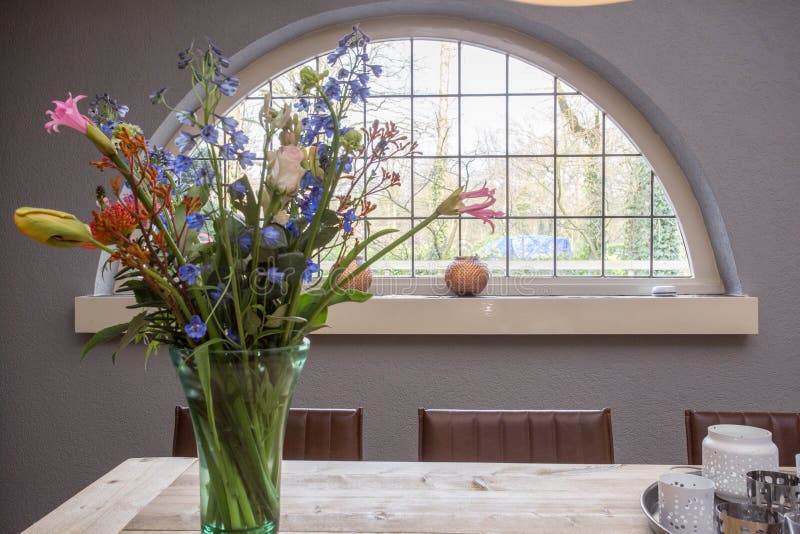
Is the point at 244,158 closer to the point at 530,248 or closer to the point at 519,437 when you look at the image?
the point at 519,437

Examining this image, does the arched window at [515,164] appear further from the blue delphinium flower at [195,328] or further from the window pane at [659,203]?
the blue delphinium flower at [195,328]

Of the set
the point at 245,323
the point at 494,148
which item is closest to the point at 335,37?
the point at 494,148

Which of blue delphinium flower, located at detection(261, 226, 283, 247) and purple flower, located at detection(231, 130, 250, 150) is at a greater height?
purple flower, located at detection(231, 130, 250, 150)

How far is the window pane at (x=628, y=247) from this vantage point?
8.65 ft

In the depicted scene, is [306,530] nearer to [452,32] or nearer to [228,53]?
[228,53]

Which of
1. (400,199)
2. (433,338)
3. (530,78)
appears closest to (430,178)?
(400,199)

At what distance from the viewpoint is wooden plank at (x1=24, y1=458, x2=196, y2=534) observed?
42.0 inches

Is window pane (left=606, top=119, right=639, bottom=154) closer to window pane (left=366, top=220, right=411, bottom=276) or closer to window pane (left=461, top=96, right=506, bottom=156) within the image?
window pane (left=461, top=96, right=506, bottom=156)

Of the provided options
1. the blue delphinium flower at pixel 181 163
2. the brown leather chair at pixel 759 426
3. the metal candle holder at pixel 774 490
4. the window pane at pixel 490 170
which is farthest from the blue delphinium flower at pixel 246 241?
the window pane at pixel 490 170

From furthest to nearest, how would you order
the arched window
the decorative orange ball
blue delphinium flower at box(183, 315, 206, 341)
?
the arched window → the decorative orange ball → blue delphinium flower at box(183, 315, 206, 341)

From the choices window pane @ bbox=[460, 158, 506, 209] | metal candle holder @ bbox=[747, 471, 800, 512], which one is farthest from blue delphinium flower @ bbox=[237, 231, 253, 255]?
window pane @ bbox=[460, 158, 506, 209]

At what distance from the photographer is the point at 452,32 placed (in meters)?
2.62

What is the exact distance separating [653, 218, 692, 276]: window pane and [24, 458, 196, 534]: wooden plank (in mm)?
2039

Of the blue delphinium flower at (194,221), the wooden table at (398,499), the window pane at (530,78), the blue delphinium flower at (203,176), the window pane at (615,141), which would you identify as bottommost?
the wooden table at (398,499)
